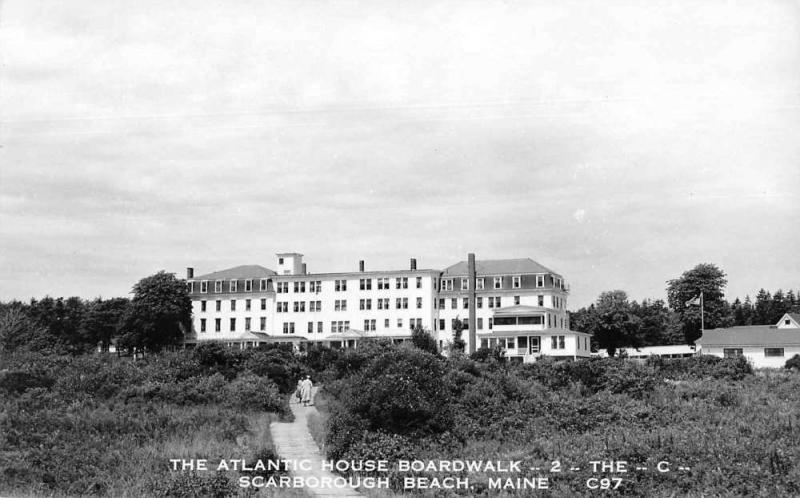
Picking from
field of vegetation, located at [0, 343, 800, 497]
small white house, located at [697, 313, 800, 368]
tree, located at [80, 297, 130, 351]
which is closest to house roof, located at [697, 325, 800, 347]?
small white house, located at [697, 313, 800, 368]

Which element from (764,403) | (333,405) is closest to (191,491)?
(333,405)

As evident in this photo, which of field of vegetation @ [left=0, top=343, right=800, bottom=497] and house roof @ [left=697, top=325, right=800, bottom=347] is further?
house roof @ [left=697, top=325, right=800, bottom=347]

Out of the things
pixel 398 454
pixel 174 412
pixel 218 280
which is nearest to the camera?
pixel 398 454

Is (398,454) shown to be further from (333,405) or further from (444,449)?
(333,405)

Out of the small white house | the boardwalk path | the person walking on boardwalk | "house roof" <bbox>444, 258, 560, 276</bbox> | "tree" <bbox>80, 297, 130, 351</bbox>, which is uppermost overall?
"house roof" <bbox>444, 258, 560, 276</bbox>

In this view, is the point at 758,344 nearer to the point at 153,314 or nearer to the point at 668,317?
the point at 668,317

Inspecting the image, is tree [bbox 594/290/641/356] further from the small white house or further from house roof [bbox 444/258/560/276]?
the small white house
